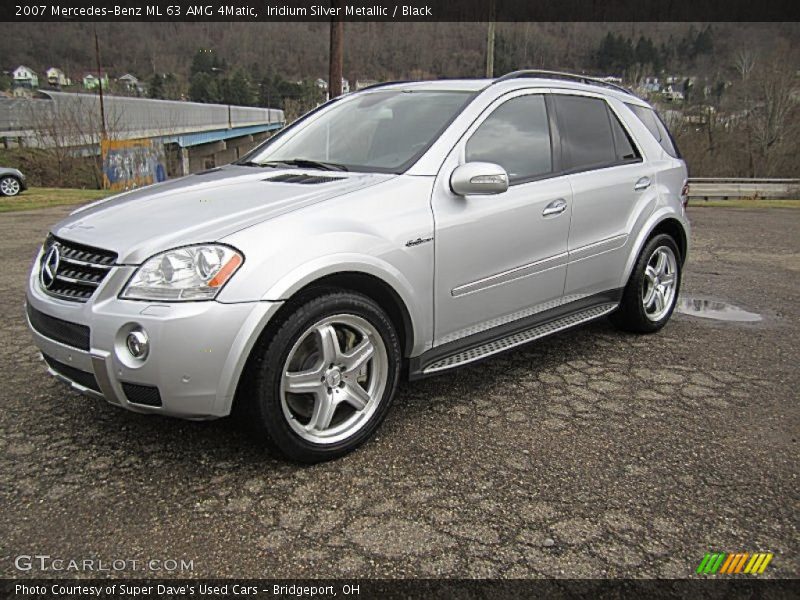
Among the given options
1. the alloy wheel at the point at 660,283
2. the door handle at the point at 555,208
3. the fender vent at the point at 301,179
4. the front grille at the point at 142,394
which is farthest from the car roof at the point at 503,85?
the front grille at the point at 142,394

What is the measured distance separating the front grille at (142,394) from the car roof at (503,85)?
2.39m

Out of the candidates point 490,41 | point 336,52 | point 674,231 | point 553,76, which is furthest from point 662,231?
point 490,41

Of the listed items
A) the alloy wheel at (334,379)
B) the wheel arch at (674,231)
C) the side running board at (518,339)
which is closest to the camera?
the alloy wheel at (334,379)

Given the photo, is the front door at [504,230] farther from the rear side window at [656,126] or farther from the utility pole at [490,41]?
the utility pole at [490,41]

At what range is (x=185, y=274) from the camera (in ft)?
8.14

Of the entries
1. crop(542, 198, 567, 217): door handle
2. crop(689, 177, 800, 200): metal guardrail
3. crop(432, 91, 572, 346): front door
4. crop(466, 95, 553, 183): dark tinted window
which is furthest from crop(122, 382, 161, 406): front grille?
crop(689, 177, 800, 200): metal guardrail

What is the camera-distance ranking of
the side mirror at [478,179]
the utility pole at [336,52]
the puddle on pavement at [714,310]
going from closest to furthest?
the side mirror at [478,179], the puddle on pavement at [714,310], the utility pole at [336,52]

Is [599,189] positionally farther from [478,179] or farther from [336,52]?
[336,52]

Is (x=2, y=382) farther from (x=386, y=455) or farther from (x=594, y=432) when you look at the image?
(x=594, y=432)

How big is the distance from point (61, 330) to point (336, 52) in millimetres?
14257

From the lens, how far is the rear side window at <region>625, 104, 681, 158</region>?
4758 mm

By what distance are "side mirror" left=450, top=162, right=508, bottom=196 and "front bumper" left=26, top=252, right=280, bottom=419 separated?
3.85 ft

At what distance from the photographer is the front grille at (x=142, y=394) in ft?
8.04
